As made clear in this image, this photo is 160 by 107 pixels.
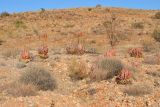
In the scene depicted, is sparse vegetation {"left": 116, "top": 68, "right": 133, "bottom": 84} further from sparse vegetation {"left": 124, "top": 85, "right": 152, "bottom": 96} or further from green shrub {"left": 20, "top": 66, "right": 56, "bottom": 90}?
green shrub {"left": 20, "top": 66, "right": 56, "bottom": 90}

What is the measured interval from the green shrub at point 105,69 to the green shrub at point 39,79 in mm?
1612

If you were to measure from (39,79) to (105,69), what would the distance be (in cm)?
263

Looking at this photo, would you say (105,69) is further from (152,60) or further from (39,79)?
(152,60)

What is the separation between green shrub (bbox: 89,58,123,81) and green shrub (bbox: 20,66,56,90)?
1612mm

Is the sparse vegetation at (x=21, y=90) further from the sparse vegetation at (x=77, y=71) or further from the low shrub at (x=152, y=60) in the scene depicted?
the low shrub at (x=152, y=60)

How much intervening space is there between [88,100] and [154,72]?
3917 mm

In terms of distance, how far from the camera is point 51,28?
37250 mm

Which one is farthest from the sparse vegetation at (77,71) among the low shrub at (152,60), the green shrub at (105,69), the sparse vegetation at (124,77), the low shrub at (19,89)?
the low shrub at (152,60)

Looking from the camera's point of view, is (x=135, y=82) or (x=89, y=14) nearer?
(x=135, y=82)

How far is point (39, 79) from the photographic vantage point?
1302cm

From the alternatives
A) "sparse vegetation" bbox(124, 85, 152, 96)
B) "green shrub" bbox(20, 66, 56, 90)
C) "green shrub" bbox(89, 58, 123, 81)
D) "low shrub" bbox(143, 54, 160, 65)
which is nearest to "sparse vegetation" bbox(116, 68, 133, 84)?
"green shrub" bbox(89, 58, 123, 81)

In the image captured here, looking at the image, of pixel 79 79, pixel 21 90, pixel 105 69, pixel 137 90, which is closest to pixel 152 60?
pixel 105 69

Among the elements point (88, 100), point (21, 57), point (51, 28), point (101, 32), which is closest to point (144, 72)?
point (88, 100)

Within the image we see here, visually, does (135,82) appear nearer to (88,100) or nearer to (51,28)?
(88,100)
